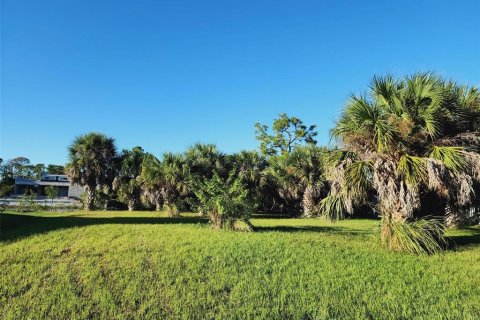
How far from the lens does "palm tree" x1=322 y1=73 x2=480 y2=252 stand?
8422 mm

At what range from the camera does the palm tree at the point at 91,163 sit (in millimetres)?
25395

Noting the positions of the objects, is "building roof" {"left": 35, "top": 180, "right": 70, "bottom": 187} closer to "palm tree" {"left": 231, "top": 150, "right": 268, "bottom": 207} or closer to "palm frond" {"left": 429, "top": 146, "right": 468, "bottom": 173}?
"palm tree" {"left": 231, "top": 150, "right": 268, "bottom": 207}

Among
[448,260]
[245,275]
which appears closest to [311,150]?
[448,260]

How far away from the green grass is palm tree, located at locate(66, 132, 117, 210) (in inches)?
677

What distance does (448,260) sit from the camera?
757 cm

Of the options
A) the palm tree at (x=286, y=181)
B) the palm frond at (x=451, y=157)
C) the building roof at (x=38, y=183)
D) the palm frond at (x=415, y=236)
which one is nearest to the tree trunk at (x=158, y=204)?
the palm tree at (x=286, y=181)

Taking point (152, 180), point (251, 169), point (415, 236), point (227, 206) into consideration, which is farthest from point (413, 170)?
point (152, 180)

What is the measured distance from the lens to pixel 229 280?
5.88m

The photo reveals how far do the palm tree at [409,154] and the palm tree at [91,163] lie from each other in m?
20.4

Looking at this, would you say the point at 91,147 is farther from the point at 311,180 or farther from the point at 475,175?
the point at 475,175

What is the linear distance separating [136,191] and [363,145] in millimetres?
19479

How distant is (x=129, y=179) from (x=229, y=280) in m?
22.6

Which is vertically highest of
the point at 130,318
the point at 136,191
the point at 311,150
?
the point at 311,150

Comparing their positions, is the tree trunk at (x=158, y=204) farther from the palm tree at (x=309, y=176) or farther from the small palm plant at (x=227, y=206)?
the small palm plant at (x=227, y=206)
